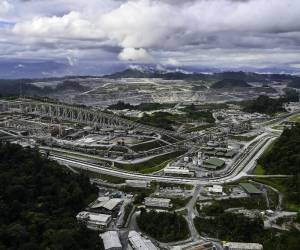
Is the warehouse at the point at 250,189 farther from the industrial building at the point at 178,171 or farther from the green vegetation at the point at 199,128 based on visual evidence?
the green vegetation at the point at 199,128

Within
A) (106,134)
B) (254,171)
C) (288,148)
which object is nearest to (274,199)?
(254,171)

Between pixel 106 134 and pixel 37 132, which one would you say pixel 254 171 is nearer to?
pixel 106 134

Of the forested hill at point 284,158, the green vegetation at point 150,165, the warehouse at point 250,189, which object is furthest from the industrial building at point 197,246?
the forested hill at point 284,158

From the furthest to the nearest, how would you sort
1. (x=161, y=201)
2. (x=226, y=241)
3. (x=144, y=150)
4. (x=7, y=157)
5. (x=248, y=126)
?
(x=248, y=126) → (x=144, y=150) → (x=7, y=157) → (x=161, y=201) → (x=226, y=241)

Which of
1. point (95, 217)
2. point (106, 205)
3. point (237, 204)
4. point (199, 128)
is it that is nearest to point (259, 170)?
point (237, 204)

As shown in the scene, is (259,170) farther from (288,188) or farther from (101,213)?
(101,213)

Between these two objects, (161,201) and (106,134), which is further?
(106,134)

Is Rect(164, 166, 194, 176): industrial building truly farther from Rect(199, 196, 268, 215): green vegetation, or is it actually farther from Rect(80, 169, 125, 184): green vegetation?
Rect(199, 196, 268, 215): green vegetation
